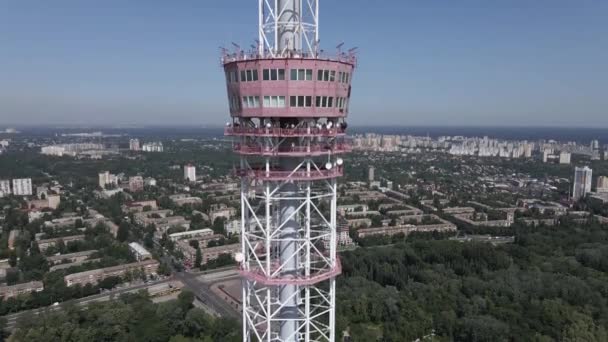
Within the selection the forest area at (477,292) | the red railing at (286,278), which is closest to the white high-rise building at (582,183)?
the forest area at (477,292)

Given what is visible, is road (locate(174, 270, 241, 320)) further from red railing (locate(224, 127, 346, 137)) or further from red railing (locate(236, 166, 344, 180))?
red railing (locate(224, 127, 346, 137))

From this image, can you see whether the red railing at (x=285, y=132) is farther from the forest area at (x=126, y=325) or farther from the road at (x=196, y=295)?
the road at (x=196, y=295)

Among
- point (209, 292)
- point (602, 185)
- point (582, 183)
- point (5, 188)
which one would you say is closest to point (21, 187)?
point (5, 188)

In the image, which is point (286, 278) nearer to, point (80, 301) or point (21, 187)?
point (80, 301)

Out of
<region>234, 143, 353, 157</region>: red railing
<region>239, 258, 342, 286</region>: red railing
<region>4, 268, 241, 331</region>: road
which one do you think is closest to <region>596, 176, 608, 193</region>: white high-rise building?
<region>4, 268, 241, 331</region>: road

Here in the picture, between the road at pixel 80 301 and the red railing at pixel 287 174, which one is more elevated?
the red railing at pixel 287 174

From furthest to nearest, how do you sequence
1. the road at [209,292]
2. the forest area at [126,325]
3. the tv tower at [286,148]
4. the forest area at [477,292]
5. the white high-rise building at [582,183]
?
1. the white high-rise building at [582,183]
2. the road at [209,292]
3. the forest area at [477,292]
4. the forest area at [126,325]
5. the tv tower at [286,148]
